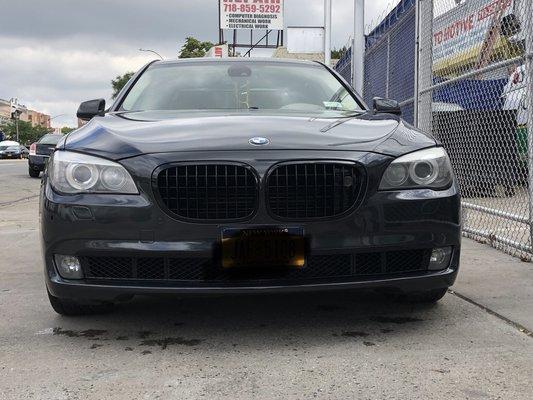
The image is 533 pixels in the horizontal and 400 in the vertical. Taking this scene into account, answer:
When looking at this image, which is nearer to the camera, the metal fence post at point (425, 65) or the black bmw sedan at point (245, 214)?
the black bmw sedan at point (245, 214)

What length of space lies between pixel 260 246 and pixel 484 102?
12.9ft

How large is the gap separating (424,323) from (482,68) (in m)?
3.04

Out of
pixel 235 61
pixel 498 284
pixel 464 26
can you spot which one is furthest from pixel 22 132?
pixel 498 284

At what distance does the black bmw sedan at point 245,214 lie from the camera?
275 centimetres

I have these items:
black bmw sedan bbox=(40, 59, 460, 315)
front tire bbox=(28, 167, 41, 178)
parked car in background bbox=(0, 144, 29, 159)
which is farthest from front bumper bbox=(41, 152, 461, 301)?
parked car in background bbox=(0, 144, 29, 159)

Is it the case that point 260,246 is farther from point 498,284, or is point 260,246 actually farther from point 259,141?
point 498,284

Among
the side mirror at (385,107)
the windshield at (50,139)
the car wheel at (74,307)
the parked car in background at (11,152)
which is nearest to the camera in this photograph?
the car wheel at (74,307)

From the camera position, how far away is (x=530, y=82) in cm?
459

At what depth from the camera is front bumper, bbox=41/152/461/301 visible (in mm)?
2742

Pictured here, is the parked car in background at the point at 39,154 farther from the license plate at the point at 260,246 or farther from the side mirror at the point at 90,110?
the license plate at the point at 260,246

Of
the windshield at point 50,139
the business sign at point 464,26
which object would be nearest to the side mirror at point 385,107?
the business sign at point 464,26

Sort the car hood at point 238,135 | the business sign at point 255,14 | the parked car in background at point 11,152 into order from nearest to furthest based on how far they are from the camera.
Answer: the car hood at point 238,135 → the business sign at point 255,14 → the parked car in background at point 11,152

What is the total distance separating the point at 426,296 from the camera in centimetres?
341

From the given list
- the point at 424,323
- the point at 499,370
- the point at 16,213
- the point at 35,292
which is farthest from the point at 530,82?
the point at 16,213
